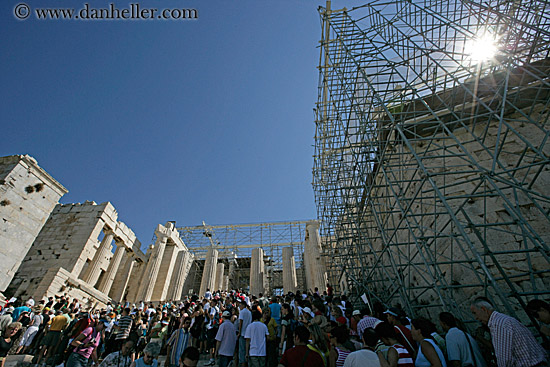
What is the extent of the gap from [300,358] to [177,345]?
144 inches

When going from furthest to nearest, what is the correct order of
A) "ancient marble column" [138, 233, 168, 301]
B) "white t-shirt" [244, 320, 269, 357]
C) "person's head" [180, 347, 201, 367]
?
"ancient marble column" [138, 233, 168, 301] → "white t-shirt" [244, 320, 269, 357] → "person's head" [180, 347, 201, 367]

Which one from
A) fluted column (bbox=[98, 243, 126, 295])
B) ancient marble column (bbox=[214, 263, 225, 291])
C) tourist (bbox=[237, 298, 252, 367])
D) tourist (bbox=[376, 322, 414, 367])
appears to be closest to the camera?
tourist (bbox=[376, 322, 414, 367])

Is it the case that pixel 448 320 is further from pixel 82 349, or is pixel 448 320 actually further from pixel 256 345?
pixel 82 349

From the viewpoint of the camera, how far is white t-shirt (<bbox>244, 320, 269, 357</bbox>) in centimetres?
518

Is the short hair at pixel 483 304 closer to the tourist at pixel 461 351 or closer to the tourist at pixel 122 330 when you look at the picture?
the tourist at pixel 461 351

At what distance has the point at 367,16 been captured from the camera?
9.45 meters

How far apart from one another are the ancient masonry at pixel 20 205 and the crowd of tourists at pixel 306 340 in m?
4.22

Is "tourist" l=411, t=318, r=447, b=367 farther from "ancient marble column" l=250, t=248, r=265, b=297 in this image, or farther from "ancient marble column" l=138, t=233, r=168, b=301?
"ancient marble column" l=138, t=233, r=168, b=301

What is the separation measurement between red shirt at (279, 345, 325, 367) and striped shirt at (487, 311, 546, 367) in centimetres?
197

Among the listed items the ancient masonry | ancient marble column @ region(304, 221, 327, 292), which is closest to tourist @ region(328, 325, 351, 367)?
ancient marble column @ region(304, 221, 327, 292)

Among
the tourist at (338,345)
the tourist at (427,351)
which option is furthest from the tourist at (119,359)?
the tourist at (427,351)

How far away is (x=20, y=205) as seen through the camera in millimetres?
12367

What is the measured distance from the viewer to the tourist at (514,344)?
281 cm

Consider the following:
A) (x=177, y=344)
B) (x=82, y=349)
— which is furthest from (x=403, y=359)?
(x=82, y=349)
